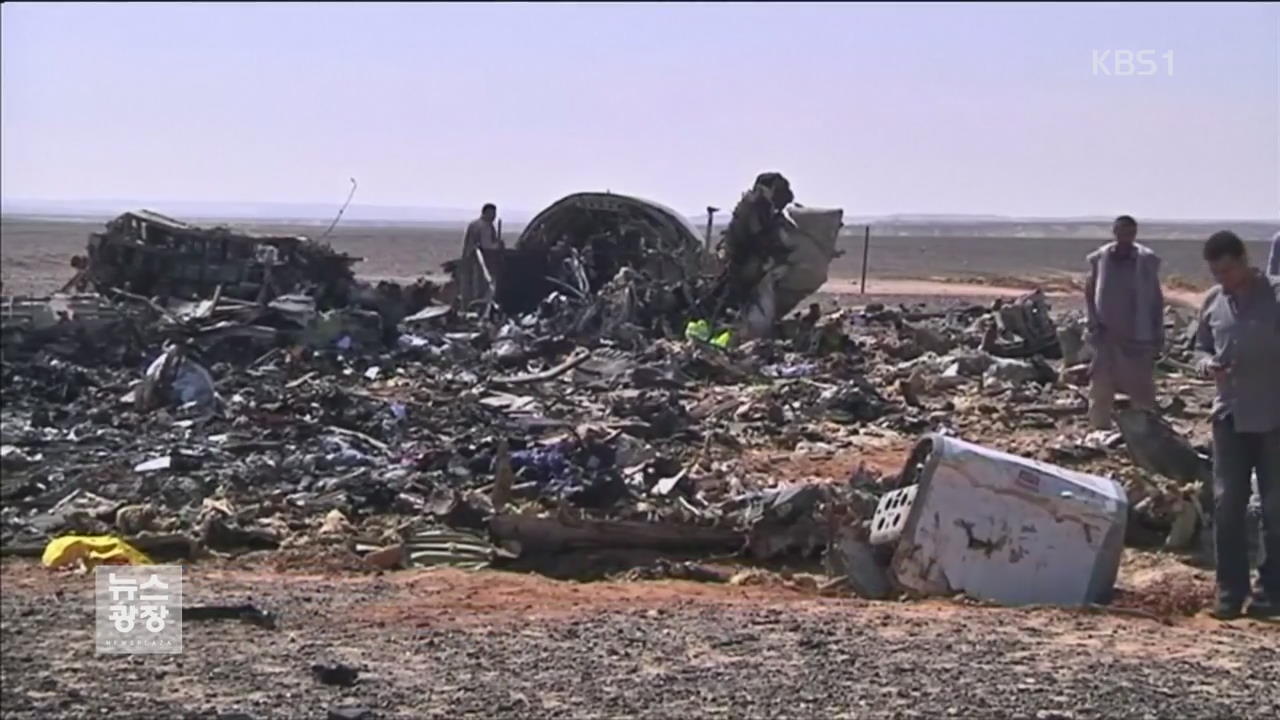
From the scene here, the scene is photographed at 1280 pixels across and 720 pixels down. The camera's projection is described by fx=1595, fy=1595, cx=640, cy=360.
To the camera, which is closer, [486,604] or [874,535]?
[486,604]

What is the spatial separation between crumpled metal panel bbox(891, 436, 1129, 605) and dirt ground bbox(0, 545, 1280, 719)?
0.91 feet

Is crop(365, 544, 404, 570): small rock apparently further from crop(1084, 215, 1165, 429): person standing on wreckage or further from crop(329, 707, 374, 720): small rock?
crop(1084, 215, 1165, 429): person standing on wreckage

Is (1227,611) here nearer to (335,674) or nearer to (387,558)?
(335,674)

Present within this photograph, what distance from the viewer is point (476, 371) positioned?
1708 centimetres

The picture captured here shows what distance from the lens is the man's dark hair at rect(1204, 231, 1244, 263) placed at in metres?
6.77

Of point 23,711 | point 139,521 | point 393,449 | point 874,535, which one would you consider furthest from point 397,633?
point 393,449

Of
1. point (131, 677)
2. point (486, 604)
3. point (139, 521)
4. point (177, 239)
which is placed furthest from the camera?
point (177, 239)

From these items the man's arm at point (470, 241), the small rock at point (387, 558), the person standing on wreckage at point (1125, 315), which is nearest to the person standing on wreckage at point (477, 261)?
the man's arm at point (470, 241)

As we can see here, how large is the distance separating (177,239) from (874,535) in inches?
590

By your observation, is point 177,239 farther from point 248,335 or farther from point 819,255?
point 819,255

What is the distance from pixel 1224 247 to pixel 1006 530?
157 cm

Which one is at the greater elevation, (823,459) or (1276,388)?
(1276,388)
